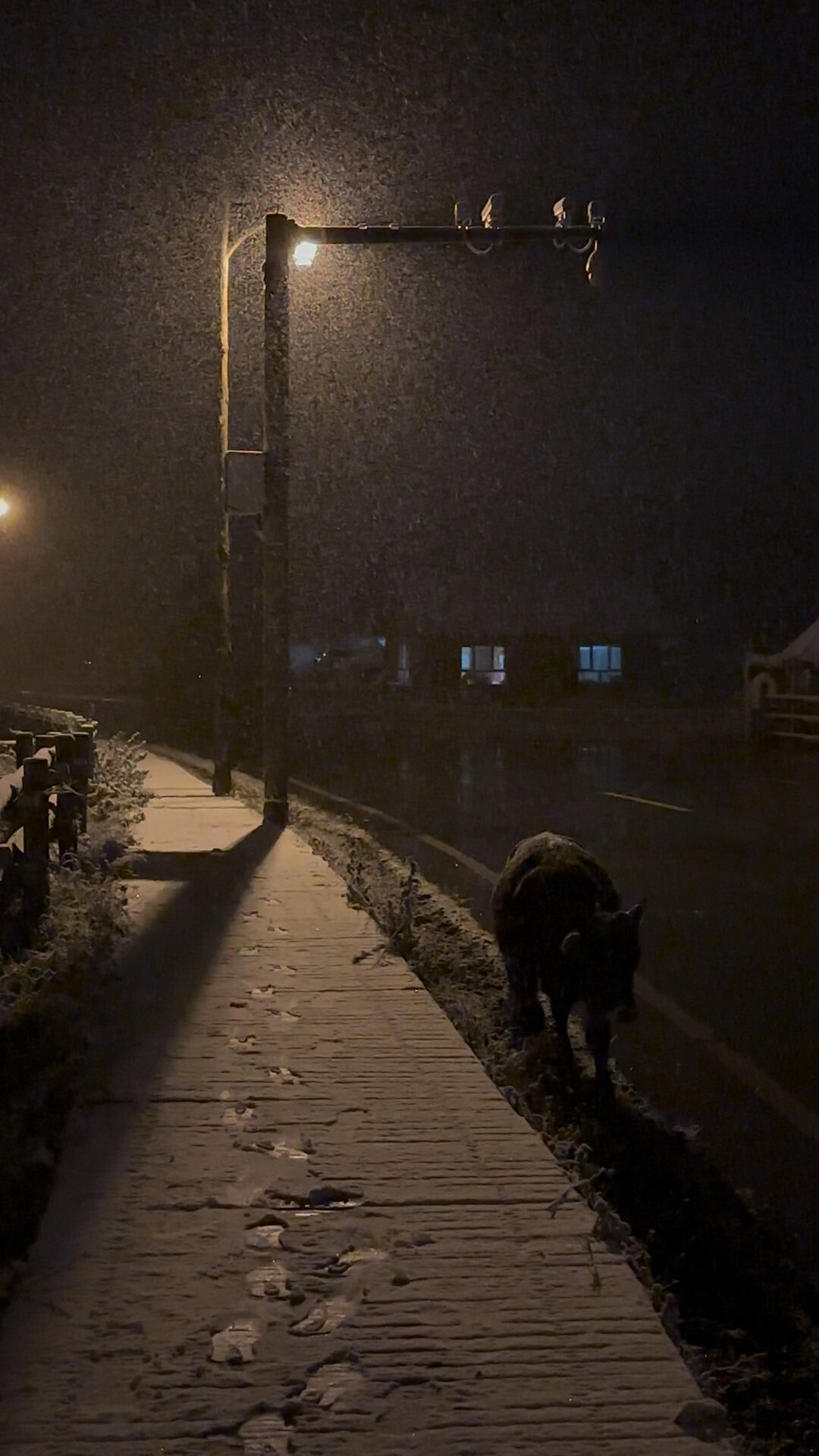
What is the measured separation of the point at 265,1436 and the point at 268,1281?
0.82m

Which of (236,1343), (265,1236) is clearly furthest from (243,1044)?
(236,1343)

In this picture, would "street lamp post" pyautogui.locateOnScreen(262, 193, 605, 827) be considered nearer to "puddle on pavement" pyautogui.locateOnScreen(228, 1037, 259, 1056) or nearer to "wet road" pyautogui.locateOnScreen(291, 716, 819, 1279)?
"wet road" pyautogui.locateOnScreen(291, 716, 819, 1279)

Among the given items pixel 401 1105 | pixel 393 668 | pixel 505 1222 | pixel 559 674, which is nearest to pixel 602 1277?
pixel 505 1222

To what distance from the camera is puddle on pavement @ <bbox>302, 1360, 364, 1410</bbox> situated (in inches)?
143

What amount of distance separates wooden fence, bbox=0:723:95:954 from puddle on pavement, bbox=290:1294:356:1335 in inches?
130

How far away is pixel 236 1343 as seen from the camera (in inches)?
153

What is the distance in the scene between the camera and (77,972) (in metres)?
7.62

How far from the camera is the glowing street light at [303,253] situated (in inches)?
559

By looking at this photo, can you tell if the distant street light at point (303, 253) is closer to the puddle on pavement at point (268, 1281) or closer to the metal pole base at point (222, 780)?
the metal pole base at point (222, 780)

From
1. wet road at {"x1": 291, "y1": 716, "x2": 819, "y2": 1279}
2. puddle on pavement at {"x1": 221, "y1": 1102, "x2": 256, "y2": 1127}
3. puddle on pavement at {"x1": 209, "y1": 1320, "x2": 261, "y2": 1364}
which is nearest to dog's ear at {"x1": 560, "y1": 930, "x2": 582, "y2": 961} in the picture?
wet road at {"x1": 291, "y1": 716, "x2": 819, "y2": 1279}

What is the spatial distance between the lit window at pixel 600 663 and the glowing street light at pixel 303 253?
5577 centimetres

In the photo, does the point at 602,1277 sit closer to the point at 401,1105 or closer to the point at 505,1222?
the point at 505,1222

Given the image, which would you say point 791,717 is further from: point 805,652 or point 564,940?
point 564,940

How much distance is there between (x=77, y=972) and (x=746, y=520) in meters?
64.9
